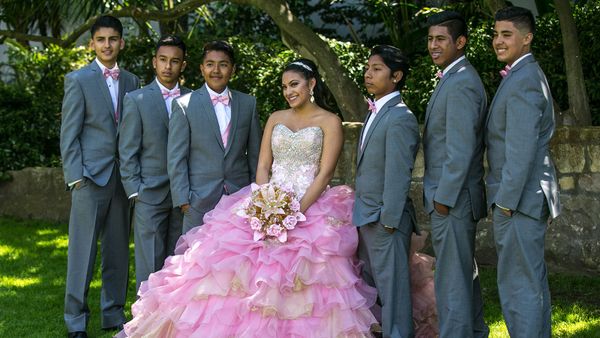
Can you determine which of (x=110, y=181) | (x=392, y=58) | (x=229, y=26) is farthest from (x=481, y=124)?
(x=229, y=26)

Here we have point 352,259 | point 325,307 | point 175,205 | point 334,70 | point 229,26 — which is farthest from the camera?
point 229,26

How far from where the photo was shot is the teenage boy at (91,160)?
6.54m

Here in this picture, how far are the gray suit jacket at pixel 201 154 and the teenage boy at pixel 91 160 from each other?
553 millimetres

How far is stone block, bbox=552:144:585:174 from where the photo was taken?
766 cm

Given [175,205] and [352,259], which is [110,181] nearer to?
[175,205]

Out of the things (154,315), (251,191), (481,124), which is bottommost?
(154,315)

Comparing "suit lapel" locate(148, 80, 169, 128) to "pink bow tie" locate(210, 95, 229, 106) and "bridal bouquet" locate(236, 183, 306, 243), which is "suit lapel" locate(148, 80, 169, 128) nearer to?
"pink bow tie" locate(210, 95, 229, 106)

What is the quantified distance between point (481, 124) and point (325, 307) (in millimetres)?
1407

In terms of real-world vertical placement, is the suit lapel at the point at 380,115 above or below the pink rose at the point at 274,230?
above

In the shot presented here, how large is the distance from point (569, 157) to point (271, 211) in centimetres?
315

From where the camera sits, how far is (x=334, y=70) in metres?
8.49

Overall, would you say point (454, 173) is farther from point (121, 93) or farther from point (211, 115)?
point (121, 93)

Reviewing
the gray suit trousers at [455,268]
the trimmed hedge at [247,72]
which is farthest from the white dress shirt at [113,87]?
the trimmed hedge at [247,72]

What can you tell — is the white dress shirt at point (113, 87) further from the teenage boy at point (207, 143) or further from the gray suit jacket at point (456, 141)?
the gray suit jacket at point (456, 141)
